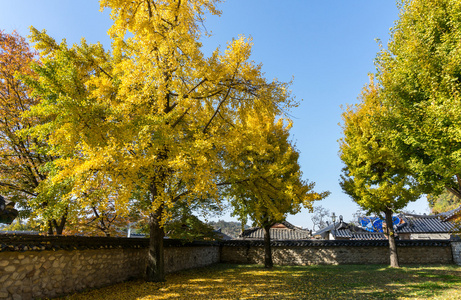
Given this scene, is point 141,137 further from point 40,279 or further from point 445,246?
point 445,246

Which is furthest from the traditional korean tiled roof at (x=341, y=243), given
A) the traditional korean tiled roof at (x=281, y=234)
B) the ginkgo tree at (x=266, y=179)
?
the traditional korean tiled roof at (x=281, y=234)

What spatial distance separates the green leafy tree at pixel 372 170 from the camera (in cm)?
1368

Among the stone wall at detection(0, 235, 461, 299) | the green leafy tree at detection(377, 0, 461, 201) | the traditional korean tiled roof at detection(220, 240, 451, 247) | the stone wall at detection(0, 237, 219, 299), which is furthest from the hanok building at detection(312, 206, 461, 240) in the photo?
the stone wall at detection(0, 237, 219, 299)

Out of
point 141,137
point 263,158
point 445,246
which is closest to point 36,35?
point 141,137

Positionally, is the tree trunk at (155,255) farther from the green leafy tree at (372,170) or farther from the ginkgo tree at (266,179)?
the green leafy tree at (372,170)

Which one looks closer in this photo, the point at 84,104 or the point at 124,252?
the point at 84,104

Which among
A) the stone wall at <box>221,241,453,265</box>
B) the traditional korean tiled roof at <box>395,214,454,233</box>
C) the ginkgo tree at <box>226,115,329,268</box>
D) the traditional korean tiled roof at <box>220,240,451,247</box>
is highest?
the ginkgo tree at <box>226,115,329,268</box>

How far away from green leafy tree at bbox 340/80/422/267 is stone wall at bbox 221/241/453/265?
3242 millimetres

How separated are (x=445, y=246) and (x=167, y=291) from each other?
19.0 meters

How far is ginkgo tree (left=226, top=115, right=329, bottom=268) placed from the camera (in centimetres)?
997

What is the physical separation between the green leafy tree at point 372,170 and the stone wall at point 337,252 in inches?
128

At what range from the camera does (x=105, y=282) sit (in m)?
8.20

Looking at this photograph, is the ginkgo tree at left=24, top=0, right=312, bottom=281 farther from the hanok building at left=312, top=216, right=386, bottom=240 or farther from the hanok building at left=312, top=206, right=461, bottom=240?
the hanok building at left=312, top=216, right=386, bottom=240

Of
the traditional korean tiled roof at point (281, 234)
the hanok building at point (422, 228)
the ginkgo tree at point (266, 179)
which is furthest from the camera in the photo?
the traditional korean tiled roof at point (281, 234)
